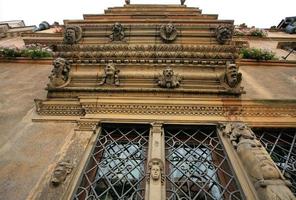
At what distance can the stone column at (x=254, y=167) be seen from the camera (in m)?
3.53

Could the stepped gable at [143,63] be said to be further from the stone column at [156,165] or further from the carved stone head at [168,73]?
the stone column at [156,165]

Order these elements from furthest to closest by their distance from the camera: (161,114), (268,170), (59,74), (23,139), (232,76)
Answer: (59,74) < (232,76) < (161,114) < (23,139) < (268,170)

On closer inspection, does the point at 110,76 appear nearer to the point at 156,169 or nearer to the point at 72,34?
the point at 72,34

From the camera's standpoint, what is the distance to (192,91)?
5855 millimetres

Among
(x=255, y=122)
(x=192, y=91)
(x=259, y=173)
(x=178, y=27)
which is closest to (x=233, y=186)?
(x=259, y=173)

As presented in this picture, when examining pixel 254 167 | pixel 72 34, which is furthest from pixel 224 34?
pixel 254 167

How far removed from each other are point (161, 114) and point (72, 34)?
11.4 feet

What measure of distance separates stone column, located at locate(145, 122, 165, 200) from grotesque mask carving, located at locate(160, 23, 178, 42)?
10.2 feet

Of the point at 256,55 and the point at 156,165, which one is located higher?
the point at 256,55

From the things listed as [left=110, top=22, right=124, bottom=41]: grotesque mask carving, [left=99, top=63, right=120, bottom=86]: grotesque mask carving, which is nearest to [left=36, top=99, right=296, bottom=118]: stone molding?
[left=99, top=63, right=120, bottom=86]: grotesque mask carving

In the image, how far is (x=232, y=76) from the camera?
236 inches

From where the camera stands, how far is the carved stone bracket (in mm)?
3955

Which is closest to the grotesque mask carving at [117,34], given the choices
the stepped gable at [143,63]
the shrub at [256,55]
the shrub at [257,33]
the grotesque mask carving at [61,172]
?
the stepped gable at [143,63]

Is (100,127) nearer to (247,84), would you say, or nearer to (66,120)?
(66,120)
